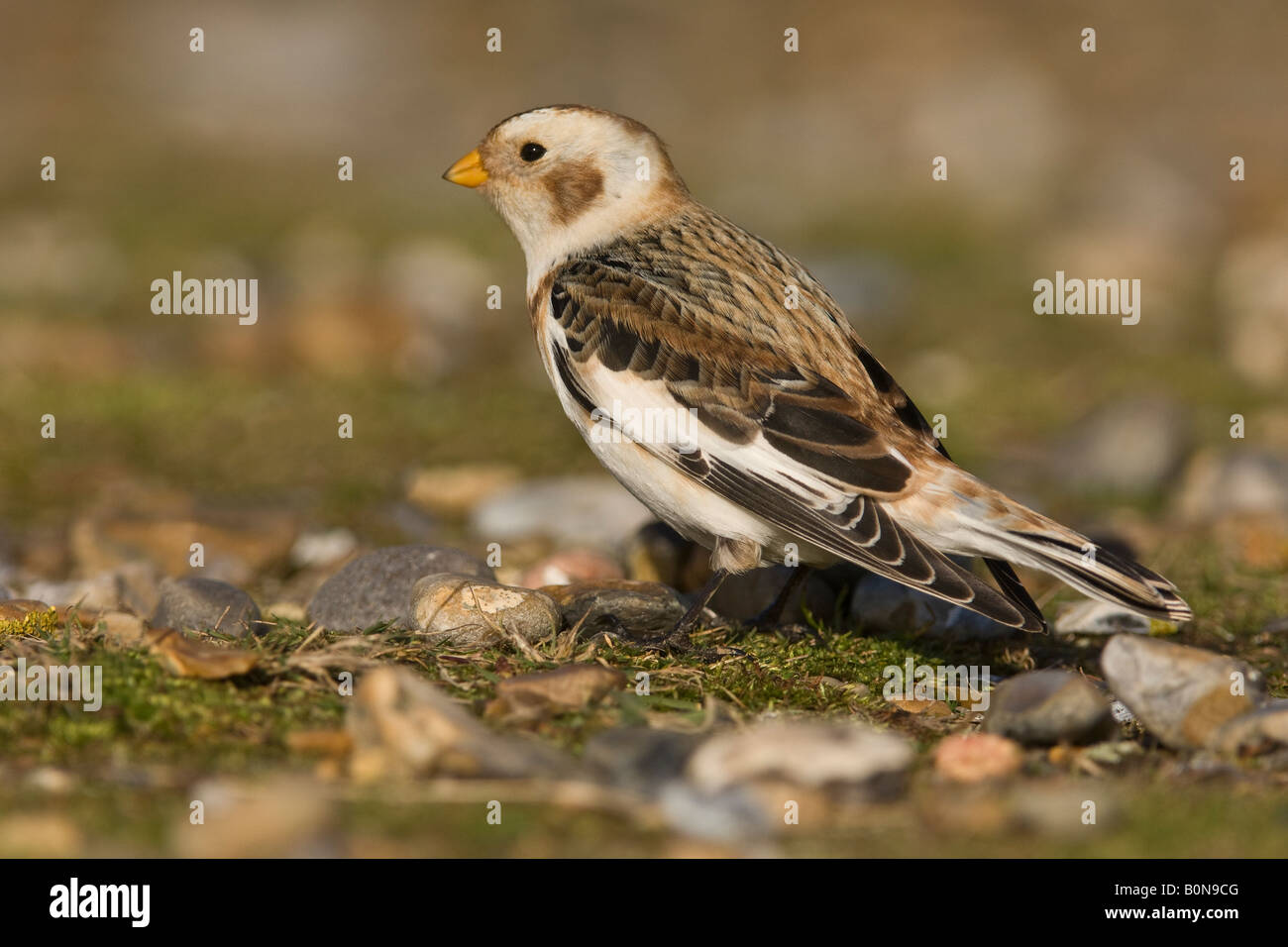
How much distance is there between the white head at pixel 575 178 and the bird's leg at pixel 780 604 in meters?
1.24

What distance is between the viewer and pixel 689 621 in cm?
462

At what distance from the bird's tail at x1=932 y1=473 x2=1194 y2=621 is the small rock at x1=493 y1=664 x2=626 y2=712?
3.67 feet

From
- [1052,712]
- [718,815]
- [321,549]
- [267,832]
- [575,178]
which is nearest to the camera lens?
[267,832]

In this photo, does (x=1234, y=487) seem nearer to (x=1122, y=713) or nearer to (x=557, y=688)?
(x=1122, y=713)

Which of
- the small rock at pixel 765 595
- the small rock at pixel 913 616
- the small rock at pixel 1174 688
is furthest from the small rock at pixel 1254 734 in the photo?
the small rock at pixel 765 595

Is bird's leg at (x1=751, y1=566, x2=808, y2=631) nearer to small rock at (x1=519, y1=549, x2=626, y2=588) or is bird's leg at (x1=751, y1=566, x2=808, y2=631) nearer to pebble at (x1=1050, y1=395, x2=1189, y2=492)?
small rock at (x1=519, y1=549, x2=626, y2=588)

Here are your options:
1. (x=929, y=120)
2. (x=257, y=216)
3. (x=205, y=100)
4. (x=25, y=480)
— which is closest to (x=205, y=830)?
(x=25, y=480)

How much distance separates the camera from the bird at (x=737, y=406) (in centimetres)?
422

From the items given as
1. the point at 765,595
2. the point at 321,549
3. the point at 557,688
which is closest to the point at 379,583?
the point at 557,688

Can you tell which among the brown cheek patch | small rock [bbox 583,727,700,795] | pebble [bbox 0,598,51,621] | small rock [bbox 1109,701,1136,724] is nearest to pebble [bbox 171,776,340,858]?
small rock [bbox 583,727,700,795]

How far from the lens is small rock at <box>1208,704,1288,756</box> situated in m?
3.61

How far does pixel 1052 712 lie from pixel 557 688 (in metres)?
1.15
